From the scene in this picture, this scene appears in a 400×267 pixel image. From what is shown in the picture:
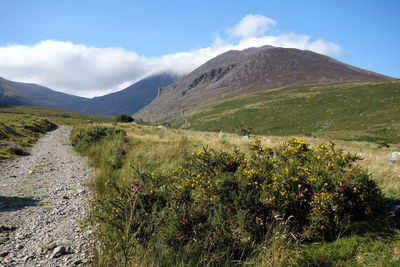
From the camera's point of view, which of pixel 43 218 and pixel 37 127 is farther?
pixel 37 127

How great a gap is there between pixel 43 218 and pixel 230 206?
4.53 m

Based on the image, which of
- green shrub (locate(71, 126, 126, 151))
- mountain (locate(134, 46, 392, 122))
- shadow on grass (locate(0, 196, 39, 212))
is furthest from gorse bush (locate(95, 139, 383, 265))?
mountain (locate(134, 46, 392, 122))

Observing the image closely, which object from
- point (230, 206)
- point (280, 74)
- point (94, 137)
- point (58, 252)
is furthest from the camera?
point (280, 74)

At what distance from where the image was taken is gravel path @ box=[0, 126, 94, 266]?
4.03m

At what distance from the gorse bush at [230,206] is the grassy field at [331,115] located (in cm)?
3630

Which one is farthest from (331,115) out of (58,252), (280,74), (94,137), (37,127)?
(280,74)

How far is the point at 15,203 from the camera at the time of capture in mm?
6547

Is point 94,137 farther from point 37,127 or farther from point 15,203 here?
point 37,127

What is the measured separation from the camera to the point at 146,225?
13.1 feet

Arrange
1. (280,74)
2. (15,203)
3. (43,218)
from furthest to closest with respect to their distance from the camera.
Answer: (280,74), (15,203), (43,218)

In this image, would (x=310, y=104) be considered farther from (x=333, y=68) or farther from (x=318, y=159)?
(x=333, y=68)

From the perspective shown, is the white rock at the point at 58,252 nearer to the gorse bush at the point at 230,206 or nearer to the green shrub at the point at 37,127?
the gorse bush at the point at 230,206

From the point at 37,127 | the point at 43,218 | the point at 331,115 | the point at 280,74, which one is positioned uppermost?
the point at 280,74

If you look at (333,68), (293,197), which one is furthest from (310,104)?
(333,68)
